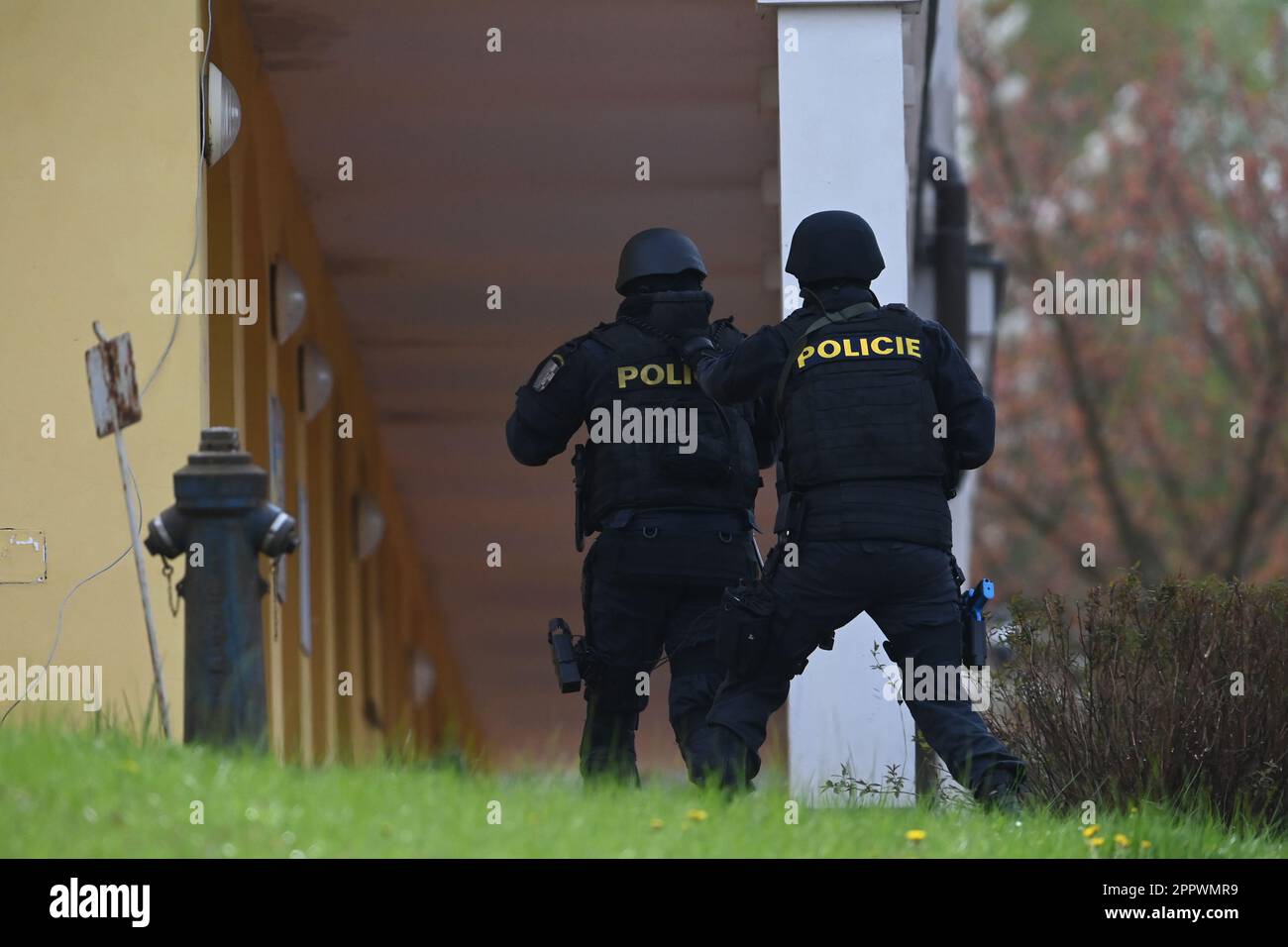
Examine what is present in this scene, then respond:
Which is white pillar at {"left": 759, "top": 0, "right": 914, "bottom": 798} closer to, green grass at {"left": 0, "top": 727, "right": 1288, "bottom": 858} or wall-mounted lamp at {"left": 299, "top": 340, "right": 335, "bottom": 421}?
green grass at {"left": 0, "top": 727, "right": 1288, "bottom": 858}

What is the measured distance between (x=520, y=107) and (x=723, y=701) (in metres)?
4.11

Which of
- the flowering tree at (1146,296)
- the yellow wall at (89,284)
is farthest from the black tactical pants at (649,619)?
the flowering tree at (1146,296)

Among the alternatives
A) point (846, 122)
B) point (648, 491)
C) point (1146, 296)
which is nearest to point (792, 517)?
point (648, 491)

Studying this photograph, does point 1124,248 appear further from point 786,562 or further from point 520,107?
point 786,562

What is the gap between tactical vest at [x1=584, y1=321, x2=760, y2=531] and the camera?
6.61m

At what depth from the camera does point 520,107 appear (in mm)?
9391

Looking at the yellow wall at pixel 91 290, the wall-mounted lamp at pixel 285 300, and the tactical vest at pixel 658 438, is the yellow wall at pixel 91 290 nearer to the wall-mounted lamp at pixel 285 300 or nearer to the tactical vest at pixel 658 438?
the tactical vest at pixel 658 438

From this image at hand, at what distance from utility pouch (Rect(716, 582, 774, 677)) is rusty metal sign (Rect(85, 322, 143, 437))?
198 centimetres

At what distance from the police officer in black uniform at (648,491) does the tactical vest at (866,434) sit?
58 cm

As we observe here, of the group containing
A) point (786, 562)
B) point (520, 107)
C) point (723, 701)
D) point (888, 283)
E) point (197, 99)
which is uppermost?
point (520, 107)

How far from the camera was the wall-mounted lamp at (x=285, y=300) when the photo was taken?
9.73 m

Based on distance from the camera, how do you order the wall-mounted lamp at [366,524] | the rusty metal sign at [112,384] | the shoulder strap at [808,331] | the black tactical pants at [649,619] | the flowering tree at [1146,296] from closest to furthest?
the shoulder strap at [808,331], the rusty metal sign at [112,384], the black tactical pants at [649,619], the wall-mounted lamp at [366,524], the flowering tree at [1146,296]

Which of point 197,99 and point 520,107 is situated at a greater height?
point 520,107
